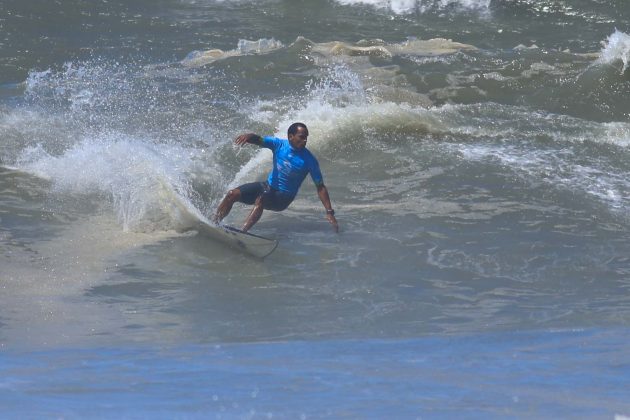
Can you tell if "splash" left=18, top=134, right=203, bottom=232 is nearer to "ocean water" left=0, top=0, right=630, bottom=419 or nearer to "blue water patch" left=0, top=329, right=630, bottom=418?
"ocean water" left=0, top=0, right=630, bottom=419

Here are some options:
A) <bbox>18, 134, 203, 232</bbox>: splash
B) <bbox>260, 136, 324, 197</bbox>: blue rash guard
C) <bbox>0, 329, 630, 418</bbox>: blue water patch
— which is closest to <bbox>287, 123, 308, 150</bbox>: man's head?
<bbox>260, 136, 324, 197</bbox>: blue rash guard

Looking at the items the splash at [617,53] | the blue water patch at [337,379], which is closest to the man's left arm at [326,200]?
the blue water patch at [337,379]

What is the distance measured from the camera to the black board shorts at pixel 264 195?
356 inches

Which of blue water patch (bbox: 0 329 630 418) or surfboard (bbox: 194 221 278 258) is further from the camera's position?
surfboard (bbox: 194 221 278 258)

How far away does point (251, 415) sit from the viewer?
4.69m

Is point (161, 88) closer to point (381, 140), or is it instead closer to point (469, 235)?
point (381, 140)

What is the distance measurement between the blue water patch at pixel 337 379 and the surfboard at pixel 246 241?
7.22ft

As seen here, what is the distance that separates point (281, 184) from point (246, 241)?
0.76 metres

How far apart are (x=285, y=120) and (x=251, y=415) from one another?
8601 mm

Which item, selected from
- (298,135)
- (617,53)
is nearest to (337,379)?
(298,135)

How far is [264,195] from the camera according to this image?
9.05 m

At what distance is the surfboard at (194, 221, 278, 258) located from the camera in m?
8.47

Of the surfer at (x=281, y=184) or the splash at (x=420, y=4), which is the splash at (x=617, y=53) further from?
the surfer at (x=281, y=184)

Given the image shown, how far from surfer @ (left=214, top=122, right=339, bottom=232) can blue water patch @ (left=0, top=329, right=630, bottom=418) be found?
277 centimetres
